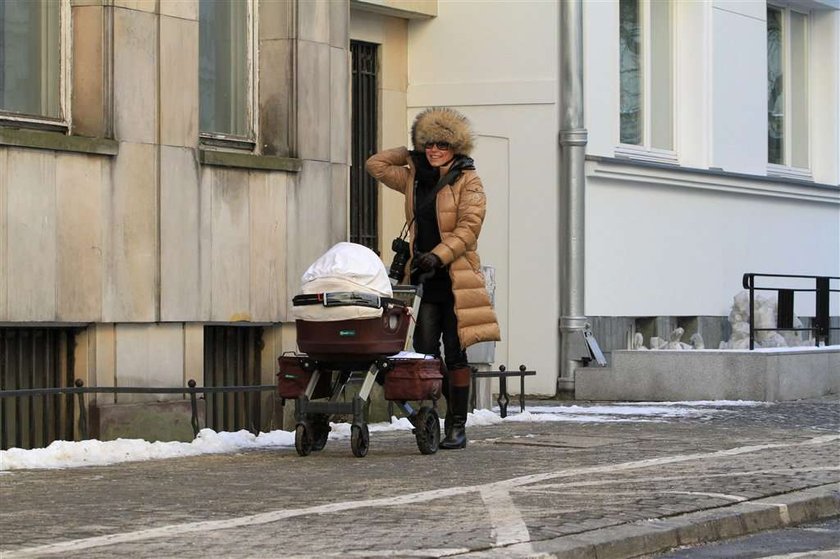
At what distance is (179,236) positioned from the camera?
1288 cm

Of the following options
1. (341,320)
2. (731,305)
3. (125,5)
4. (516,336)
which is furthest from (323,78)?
(731,305)

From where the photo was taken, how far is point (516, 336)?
61.3 feet

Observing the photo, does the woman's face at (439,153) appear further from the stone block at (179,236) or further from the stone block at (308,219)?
the stone block at (308,219)

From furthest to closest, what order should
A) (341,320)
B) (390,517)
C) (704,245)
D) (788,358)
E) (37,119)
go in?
(704,245) < (788,358) < (37,119) < (341,320) < (390,517)

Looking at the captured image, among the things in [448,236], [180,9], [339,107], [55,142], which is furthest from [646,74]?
[55,142]

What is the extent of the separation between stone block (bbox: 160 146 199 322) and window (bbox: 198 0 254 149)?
638 millimetres

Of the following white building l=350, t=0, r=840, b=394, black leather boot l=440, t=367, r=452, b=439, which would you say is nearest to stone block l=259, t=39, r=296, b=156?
black leather boot l=440, t=367, r=452, b=439

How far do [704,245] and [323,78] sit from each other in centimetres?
754

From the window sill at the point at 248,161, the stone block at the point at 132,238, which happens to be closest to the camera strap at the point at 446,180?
the window sill at the point at 248,161

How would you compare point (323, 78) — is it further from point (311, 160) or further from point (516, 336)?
point (516, 336)

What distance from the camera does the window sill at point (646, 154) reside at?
19594 mm

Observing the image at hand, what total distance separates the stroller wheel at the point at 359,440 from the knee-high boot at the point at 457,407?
878mm

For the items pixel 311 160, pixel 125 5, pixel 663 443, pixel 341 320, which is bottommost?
pixel 663 443

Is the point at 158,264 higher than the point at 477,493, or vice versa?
the point at 158,264
